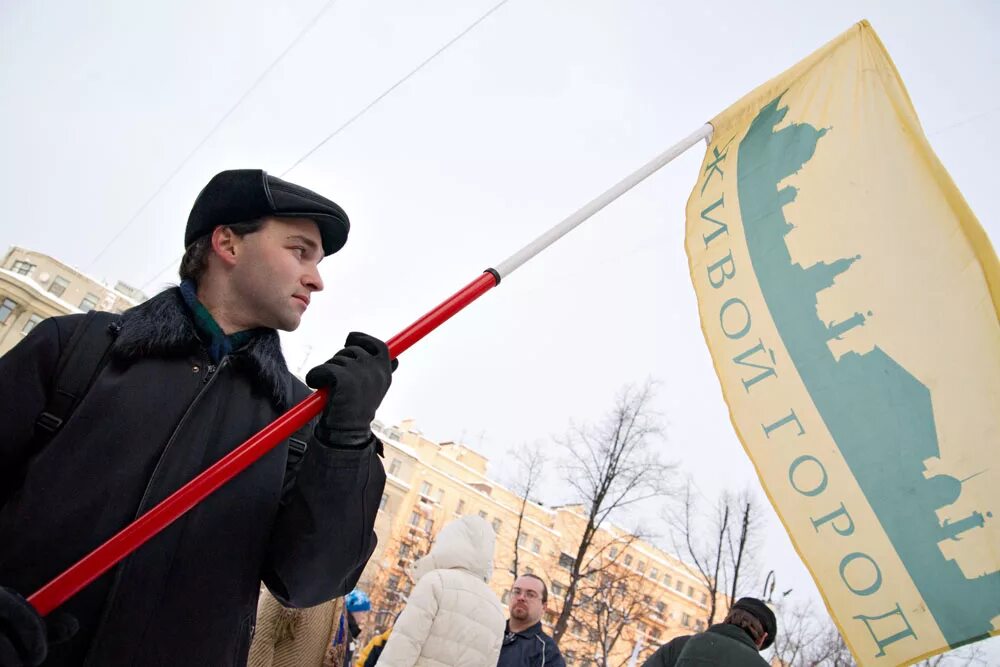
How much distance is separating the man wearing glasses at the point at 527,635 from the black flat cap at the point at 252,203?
3.73 metres

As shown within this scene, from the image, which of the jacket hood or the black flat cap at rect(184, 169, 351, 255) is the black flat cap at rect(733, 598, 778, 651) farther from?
the black flat cap at rect(184, 169, 351, 255)

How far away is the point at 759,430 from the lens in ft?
9.29

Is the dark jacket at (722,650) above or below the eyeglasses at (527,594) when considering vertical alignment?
below

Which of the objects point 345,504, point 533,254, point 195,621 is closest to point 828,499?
point 533,254

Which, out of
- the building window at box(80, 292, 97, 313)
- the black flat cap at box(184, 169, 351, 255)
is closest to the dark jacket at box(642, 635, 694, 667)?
the black flat cap at box(184, 169, 351, 255)

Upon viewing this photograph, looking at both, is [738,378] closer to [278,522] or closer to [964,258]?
[964,258]

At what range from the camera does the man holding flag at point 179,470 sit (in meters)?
1.23

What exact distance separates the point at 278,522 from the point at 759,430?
219cm

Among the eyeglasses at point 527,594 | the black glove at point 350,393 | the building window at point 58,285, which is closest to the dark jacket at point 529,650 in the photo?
the eyeglasses at point 527,594

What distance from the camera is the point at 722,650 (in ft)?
11.6

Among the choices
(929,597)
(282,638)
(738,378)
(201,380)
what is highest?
(738,378)

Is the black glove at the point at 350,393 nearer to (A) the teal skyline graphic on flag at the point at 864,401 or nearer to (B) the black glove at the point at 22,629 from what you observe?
(B) the black glove at the point at 22,629

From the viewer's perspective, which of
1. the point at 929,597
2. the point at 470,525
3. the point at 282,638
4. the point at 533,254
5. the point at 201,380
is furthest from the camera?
the point at 470,525

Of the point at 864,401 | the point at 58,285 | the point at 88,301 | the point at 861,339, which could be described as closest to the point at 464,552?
the point at 864,401
